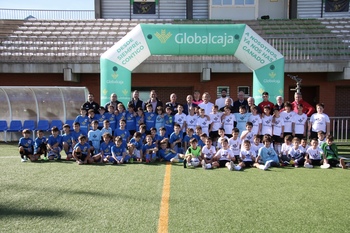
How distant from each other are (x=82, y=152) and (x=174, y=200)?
4201mm

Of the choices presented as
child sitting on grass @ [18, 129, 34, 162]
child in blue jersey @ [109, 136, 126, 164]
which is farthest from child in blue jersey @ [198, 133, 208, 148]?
child sitting on grass @ [18, 129, 34, 162]

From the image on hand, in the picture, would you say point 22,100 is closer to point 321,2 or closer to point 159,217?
point 159,217

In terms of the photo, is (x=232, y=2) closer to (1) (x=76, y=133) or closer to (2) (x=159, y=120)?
(2) (x=159, y=120)

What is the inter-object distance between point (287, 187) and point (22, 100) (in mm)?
12116

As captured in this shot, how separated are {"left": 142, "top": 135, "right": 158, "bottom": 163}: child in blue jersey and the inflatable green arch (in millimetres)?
2165

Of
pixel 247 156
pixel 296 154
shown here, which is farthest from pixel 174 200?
pixel 296 154

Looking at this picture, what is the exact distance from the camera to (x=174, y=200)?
4578mm

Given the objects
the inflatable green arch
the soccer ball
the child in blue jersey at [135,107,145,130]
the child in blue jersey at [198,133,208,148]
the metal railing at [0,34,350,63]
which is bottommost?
the soccer ball

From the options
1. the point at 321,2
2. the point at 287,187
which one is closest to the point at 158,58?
the point at 287,187

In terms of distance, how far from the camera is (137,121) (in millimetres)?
9055

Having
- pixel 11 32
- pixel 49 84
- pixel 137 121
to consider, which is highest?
pixel 11 32

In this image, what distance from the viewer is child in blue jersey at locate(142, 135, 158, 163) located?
8242 millimetres

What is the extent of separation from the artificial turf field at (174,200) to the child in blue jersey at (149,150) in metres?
1.14

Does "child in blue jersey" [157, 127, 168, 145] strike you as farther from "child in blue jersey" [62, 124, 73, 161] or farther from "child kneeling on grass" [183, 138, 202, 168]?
"child in blue jersey" [62, 124, 73, 161]
